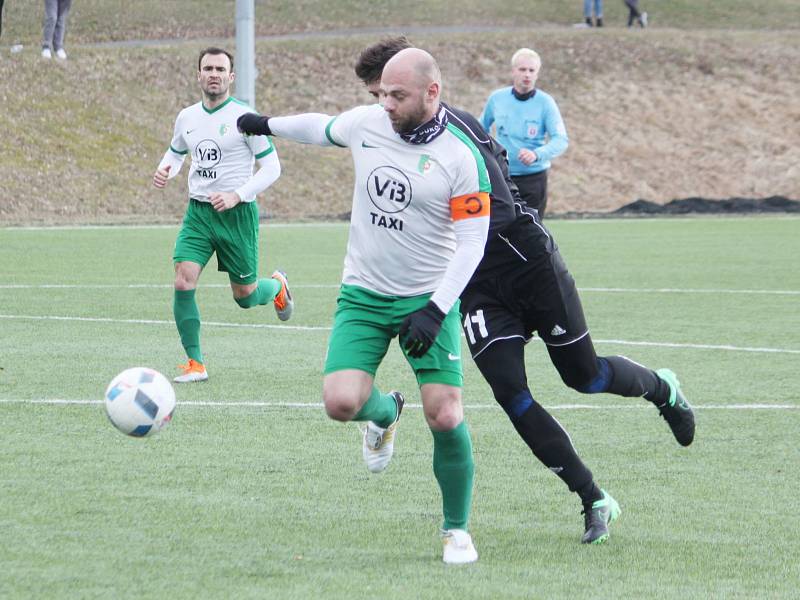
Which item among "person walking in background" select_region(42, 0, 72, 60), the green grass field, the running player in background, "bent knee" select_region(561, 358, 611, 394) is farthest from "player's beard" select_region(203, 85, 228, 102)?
"person walking in background" select_region(42, 0, 72, 60)

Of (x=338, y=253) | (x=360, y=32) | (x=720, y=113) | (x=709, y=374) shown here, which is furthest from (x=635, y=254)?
(x=360, y=32)

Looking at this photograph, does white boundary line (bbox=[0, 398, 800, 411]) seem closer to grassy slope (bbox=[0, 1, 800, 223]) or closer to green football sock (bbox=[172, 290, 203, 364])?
green football sock (bbox=[172, 290, 203, 364])

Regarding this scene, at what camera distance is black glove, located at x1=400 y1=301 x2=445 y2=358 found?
16.5 feet

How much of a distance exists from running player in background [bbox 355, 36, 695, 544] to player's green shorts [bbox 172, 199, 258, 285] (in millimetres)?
4182

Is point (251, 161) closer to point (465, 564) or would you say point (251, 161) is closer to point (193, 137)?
point (193, 137)

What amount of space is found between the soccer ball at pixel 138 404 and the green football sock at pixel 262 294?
461 centimetres

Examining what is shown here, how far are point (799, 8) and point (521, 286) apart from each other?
44.8 metres

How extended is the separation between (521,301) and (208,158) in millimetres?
4806

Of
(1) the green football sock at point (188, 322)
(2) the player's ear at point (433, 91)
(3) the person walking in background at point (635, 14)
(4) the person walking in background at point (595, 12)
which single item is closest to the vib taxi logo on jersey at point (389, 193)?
(2) the player's ear at point (433, 91)

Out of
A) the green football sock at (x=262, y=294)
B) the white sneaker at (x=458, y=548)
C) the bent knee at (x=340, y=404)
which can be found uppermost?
the bent knee at (x=340, y=404)

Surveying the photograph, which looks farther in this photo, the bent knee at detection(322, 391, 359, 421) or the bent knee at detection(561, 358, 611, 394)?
the bent knee at detection(561, 358, 611, 394)

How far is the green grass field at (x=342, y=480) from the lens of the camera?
4.89 meters

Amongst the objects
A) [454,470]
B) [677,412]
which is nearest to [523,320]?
[454,470]

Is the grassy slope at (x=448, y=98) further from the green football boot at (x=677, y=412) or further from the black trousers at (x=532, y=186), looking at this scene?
the green football boot at (x=677, y=412)
